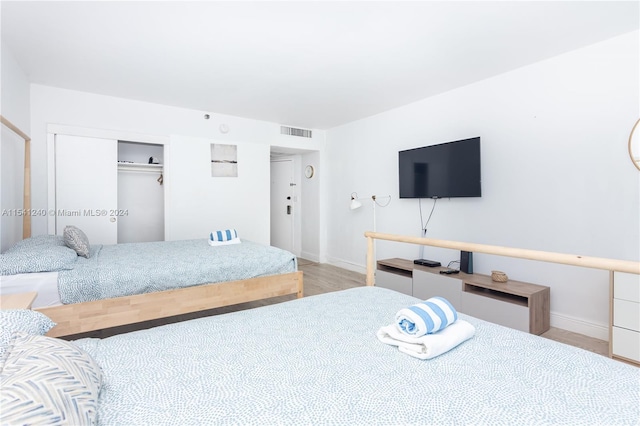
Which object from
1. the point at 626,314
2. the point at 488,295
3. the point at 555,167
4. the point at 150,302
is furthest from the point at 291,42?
the point at 626,314

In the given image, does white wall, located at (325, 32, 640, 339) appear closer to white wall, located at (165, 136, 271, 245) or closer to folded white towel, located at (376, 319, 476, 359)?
folded white towel, located at (376, 319, 476, 359)

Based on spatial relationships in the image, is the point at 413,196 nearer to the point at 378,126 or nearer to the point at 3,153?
the point at 378,126

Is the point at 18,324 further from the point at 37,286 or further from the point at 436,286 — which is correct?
the point at 436,286

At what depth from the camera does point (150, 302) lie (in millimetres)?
2416

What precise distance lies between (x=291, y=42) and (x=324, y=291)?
→ 9.02ft

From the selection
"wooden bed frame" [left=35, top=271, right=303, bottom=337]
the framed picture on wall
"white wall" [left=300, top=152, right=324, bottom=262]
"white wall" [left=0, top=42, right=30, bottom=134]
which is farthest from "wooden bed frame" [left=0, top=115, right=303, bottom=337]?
"white wall" [left=300, top=152, right=324, bottom=262]

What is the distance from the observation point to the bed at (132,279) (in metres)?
2.13

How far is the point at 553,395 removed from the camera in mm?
891

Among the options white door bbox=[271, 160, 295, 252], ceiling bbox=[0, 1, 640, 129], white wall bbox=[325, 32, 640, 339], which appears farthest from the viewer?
white door bbox=[271, 160, 295, 252]

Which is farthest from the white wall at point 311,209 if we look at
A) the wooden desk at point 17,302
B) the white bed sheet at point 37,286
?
the wooden desk at point 17,302

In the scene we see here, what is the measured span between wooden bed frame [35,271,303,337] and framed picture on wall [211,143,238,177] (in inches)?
92.2

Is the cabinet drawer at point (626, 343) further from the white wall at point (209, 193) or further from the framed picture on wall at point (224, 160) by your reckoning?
the framed picture on wall at point (224, 160)

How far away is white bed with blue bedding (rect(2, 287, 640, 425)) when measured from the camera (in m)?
0.81

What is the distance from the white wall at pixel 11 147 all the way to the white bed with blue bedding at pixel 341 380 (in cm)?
230
